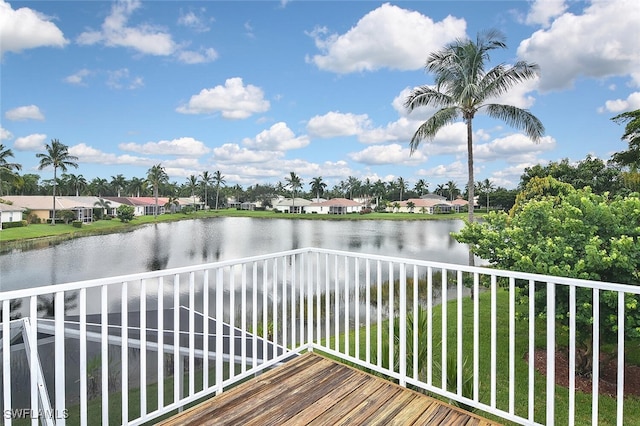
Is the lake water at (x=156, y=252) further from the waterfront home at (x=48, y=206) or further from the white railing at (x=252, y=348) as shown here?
the white railing at (x=252, y=348)

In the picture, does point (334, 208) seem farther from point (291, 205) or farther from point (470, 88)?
point (470, 88)

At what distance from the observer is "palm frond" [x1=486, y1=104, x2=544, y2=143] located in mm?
10141

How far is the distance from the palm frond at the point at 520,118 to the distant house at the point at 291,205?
4775 centimetres

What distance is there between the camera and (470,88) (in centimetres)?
972

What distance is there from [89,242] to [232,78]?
63.0 feet

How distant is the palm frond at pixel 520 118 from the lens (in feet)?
33.3

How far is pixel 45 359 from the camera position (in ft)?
9.31

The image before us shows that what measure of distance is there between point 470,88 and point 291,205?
164ft

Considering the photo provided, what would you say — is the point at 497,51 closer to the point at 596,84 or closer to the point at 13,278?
the point at 596,84

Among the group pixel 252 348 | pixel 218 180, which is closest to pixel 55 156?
pixel 218 180

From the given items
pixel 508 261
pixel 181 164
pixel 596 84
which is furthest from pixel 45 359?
pixel 181 164

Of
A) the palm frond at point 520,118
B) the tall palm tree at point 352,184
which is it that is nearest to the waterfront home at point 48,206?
the palm frond at point 520,118

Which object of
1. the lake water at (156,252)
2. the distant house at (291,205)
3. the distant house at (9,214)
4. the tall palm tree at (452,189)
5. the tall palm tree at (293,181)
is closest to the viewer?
the lake water at (156,252)

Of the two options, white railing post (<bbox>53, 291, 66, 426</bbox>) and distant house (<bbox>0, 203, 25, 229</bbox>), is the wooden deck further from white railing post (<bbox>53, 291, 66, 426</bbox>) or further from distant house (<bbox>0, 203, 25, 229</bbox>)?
distant house (<bbox>0, 203, 25, 229</bbox>)
